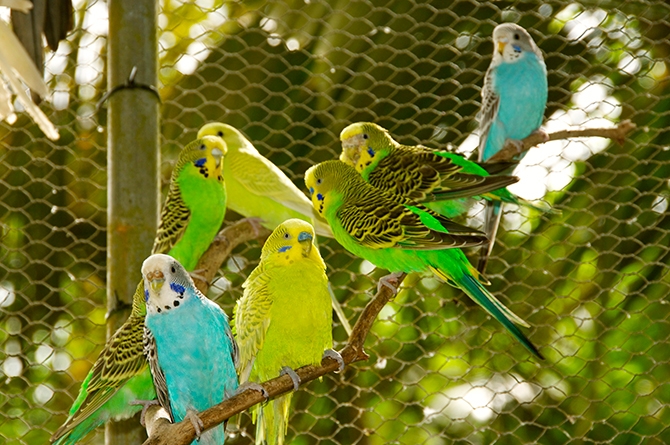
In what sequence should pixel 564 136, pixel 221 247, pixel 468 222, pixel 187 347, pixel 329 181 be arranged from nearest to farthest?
pixel 187 347 → pixel 329 181 → pixel 564 136 → pixel 221 247 → pixel 468 222

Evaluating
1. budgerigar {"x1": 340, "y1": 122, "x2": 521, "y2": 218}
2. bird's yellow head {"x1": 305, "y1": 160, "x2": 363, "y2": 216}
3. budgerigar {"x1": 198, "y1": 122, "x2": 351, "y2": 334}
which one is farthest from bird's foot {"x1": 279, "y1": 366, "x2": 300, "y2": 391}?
budgerigar {"x1": 198, "y1": 122, "x2": 351, "y2": 334}

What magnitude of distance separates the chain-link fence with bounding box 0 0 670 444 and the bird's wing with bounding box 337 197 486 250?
3.99ft

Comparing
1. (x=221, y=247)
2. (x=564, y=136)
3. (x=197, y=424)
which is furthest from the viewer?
(x=221, y=247)

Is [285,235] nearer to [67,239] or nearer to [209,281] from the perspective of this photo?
[209,281]

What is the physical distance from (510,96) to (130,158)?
48.9 inches

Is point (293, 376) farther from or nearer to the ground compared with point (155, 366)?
farther from the ground

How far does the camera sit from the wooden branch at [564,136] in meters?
2.23

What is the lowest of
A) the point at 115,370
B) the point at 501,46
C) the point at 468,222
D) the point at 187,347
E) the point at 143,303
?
the point at 468,222

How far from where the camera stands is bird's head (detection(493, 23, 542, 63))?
9.14 ft

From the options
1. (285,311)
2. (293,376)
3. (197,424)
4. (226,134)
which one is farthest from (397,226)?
(226,134)

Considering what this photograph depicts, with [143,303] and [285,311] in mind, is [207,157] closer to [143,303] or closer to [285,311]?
[143,303]

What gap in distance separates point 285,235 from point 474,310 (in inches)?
66.1

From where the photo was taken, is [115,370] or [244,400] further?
[115,370]

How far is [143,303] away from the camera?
215 centimetres
